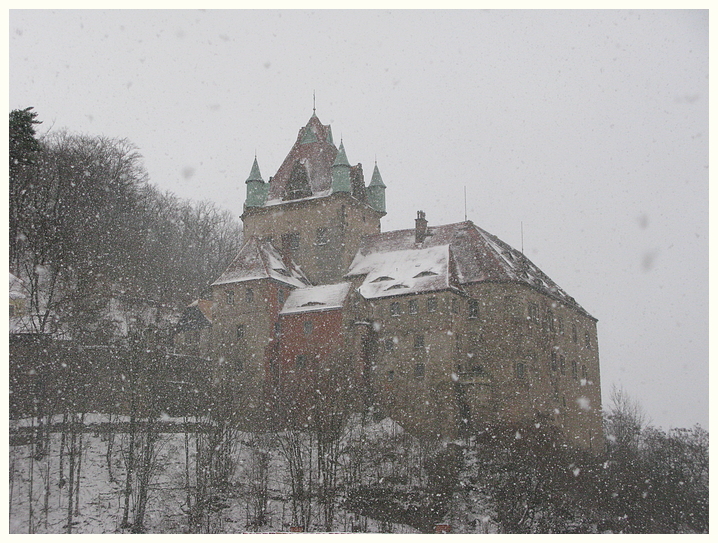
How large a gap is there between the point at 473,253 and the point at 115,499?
2308cm

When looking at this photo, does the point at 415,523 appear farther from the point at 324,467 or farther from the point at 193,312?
the point at 193,312

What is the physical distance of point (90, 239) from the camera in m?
43.9

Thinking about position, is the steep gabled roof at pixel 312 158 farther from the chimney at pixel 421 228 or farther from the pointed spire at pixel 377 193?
the chimney at pixel 421 228

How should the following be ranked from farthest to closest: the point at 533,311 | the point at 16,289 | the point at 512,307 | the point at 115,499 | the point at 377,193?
the point at 377,193, the point at 533,311, the point at 512,307, the point at 16,289, the point at 115,499

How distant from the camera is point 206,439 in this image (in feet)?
110

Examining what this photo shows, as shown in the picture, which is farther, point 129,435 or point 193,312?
point 193,312

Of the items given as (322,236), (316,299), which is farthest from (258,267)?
(322,236)

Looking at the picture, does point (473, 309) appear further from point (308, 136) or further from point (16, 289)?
point (16, 289)

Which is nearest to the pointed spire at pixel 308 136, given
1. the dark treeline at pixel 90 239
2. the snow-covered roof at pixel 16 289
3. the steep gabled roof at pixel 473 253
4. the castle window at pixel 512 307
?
the steep gabled roof at pixel 473 253

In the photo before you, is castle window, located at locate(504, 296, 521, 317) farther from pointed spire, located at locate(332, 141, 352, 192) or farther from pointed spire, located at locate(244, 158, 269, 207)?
pointed spire, located at locate(244, 158, 269, 207)

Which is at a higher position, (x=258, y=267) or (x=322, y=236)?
(x=322, y=236)

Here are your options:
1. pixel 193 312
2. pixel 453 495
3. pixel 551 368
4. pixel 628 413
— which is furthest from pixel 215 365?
pixel 628 413

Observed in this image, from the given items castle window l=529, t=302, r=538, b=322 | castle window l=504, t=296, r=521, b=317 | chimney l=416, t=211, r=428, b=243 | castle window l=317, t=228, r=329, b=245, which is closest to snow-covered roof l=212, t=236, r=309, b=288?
castle window l=317, t=228, r=329, b=245

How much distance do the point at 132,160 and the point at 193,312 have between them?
13.1 m
